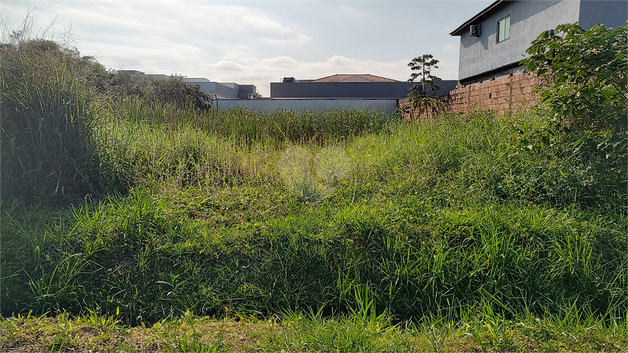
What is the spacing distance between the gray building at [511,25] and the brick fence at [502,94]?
13.8 ft

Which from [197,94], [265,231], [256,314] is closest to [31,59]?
[265,231]

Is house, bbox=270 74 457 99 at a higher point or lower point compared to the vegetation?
higher

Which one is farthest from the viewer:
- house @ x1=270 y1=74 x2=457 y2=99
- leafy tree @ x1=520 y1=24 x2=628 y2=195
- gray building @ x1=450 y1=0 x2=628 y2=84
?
house @ x1=270 y1=74 x2=457 y2=99

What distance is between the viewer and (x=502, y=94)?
23.8 ft

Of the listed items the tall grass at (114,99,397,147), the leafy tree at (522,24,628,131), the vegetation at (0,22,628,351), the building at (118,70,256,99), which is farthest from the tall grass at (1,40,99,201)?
the building at (118,70,256,99)

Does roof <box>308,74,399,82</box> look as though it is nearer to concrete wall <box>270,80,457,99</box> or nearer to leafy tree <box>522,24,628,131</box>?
concrete wall <box>270,80,457,99</box>

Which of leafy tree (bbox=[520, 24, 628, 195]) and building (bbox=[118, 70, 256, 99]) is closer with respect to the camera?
leafy tree (bbox=[520, 24, 628, 195])

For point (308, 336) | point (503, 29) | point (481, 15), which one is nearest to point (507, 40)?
point (503, 29)

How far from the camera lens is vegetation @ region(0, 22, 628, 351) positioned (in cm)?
249

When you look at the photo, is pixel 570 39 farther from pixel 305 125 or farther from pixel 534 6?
pixel 534 6

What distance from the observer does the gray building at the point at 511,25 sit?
40.0ft

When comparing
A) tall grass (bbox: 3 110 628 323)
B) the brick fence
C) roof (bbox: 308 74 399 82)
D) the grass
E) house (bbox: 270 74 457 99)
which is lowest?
the grass

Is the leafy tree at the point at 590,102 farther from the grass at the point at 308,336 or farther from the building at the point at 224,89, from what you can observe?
the building at the point at 224,89

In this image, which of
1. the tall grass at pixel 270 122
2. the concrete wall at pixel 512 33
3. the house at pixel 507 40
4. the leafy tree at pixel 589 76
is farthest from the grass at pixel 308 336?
the concrete wall at pixel 512 33
